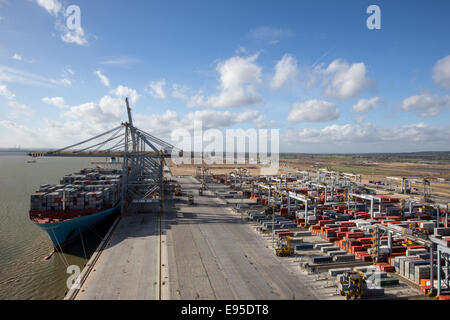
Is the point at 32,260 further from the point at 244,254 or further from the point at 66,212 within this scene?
the point at 244,254

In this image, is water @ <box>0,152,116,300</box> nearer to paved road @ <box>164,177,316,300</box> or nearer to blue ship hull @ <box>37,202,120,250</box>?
blue ship hull @ <box>37,202,120,250</box>

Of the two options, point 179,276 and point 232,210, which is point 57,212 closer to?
point 179,276

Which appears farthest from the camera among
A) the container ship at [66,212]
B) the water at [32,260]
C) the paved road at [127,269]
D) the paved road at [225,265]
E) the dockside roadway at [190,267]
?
the container ship at [66,212]

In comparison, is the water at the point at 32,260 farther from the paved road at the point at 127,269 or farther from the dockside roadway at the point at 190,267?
the dockside roadway at the point at 190,267

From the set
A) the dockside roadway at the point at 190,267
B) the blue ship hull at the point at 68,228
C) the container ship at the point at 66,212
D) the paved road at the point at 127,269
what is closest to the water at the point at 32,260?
the blue ship hull at the point at 68,228

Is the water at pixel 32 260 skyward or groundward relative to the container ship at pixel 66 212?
groundward

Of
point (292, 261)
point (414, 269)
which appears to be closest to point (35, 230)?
point (292, 261)
